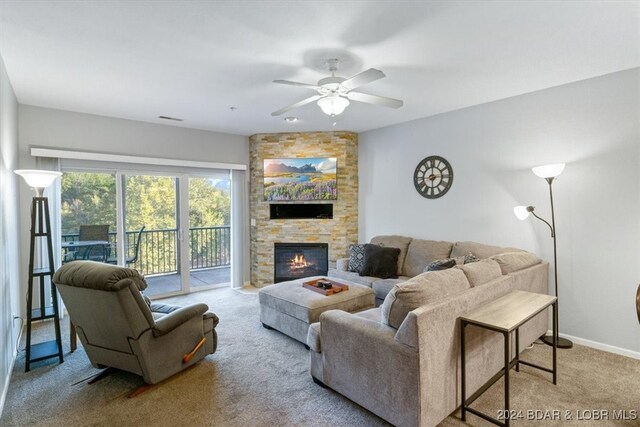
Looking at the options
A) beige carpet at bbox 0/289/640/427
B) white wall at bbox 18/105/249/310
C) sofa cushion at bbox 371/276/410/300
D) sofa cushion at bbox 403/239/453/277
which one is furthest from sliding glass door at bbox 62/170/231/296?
sofa cushion at bbox 403/239/453/277

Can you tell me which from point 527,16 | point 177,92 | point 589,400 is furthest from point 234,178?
point 589,400

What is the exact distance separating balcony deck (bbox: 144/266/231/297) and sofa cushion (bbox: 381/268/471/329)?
4.27m

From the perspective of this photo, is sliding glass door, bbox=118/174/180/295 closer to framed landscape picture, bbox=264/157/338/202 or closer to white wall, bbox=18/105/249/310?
white wall, bbox=18/105/249/310

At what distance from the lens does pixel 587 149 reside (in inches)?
133

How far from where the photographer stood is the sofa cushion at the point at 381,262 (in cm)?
443

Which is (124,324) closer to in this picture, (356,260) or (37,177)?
(37,177)

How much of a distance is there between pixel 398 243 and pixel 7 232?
443 cm

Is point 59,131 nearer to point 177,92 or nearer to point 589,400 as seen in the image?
point 177,92

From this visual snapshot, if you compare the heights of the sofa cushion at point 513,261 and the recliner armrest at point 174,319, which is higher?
the sofa cushion at point 513,261

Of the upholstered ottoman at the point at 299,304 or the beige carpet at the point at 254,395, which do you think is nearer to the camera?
the beige carpet at the point at 254,395

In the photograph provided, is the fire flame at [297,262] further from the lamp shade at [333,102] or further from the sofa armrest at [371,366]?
the lamp shade at [333,102]

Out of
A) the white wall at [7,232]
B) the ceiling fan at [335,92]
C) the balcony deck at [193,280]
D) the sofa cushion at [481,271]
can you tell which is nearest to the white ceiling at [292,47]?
the ceiling fan at [335,92]

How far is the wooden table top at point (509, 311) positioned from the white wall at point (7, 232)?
11.3ft

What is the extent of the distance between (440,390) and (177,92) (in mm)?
3754
